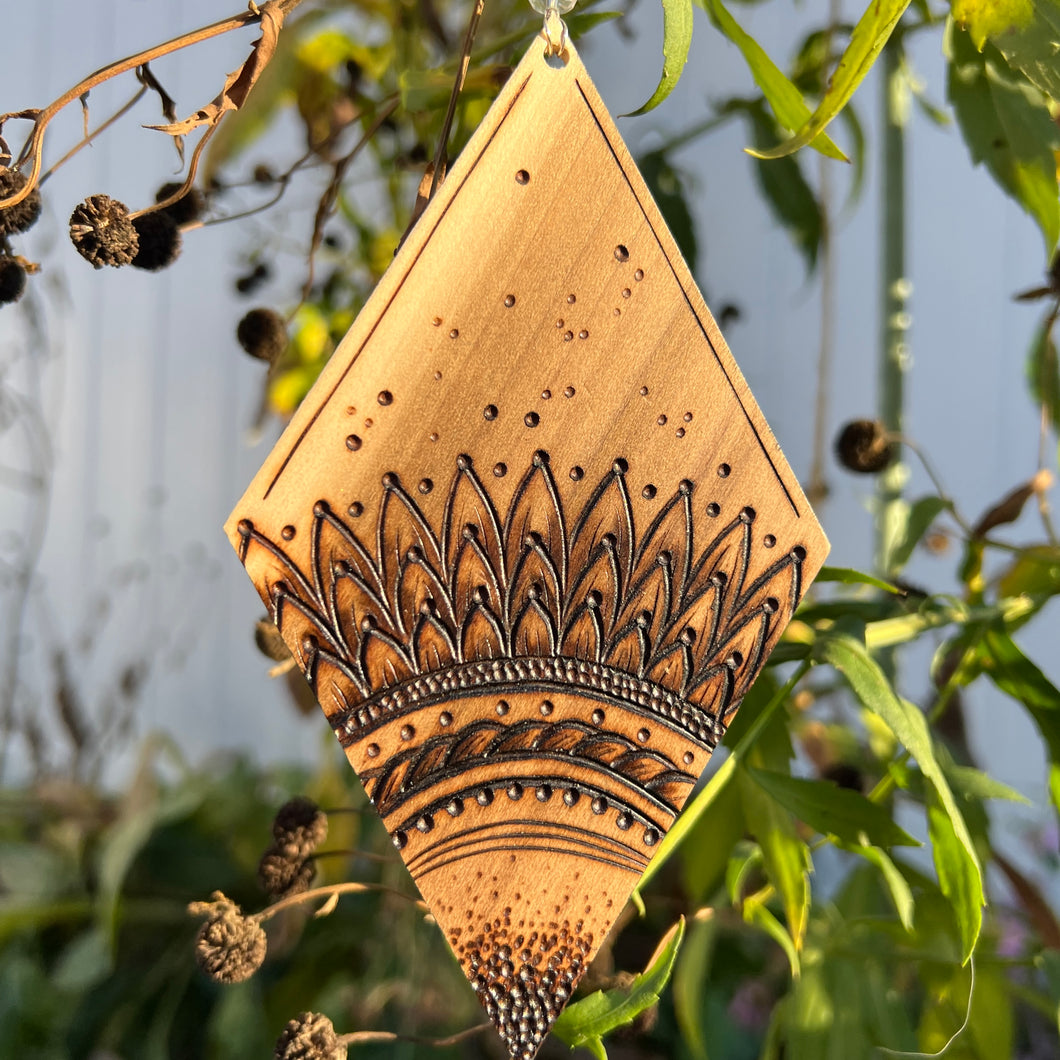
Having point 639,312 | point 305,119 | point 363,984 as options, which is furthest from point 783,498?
point 363,984

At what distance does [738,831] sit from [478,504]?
29cm

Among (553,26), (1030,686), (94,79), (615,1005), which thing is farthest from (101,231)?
(1030,686)

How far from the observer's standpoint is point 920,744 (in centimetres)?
36

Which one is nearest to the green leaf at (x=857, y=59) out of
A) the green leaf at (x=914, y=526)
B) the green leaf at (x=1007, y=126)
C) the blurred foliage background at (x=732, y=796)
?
the blurred foliage background at (x=732, y=796)

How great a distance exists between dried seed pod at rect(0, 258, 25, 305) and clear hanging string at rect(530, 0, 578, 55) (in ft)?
0.60

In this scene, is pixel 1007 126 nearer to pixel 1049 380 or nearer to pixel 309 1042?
pixel 1049 380

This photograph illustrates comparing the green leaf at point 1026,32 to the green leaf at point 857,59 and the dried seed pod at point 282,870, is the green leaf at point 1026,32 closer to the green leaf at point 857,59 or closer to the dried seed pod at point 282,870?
the green leaf at point 857,59

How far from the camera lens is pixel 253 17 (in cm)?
30

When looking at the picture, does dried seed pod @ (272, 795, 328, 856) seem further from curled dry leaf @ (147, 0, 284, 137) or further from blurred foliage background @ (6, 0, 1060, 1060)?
curled dry leaf @ (147, 0, 284, 137)

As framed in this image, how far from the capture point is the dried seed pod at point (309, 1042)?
290 mm

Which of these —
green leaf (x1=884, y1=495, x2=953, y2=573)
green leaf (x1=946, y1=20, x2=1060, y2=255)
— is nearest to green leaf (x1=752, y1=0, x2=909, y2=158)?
green leaf (x1=946, y1=20, x2=1060, y2=255)

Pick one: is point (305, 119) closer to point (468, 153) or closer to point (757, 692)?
point (468, 153)

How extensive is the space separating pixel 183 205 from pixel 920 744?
331mm

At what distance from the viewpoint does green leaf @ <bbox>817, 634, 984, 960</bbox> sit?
1.16ft
